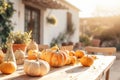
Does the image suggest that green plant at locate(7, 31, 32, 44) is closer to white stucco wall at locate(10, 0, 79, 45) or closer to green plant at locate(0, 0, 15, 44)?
green plant at locate(0, 0, 15, 44)

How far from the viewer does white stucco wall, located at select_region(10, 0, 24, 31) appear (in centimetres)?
720

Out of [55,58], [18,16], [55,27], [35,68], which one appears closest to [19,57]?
[55,58]

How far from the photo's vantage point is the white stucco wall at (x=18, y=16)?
720cm

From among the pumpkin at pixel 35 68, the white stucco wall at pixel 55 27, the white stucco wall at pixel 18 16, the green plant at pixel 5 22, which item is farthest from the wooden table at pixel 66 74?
the white stucco wall at pixel 55 27

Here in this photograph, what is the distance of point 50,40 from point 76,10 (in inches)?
152

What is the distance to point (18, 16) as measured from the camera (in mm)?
7422

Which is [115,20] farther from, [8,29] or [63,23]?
[8,29]

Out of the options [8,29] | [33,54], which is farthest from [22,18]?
[33,54]

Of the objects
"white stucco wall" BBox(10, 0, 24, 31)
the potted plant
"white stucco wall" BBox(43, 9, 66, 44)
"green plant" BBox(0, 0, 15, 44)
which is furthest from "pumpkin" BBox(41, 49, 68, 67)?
"white stucco wall" BBox(43, 9, 66, 44)

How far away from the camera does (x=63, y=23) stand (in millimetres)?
11648

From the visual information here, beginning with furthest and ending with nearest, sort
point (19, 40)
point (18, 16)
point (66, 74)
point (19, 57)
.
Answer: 1. point (18, 16)
2. point (19, 40)
3. point (19, 57)
4. point (66, 74)

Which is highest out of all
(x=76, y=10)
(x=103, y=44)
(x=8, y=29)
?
(x=76, y=10)

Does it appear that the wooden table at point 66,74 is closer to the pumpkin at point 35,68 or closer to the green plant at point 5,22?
the pumpkin at point 35,68

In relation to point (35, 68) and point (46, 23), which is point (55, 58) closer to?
point (35, 68)
